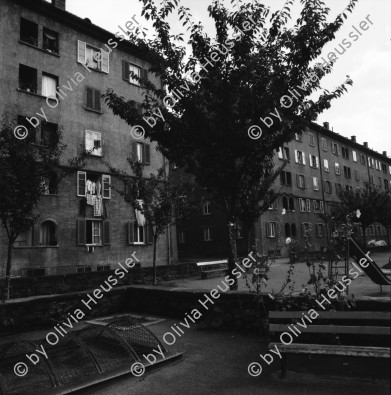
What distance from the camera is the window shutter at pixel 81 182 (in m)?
22.4

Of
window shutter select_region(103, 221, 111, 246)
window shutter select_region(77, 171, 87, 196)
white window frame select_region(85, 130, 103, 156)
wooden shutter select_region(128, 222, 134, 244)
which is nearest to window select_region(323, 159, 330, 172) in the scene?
wooden shutter select_region(128, 222, 134, 244)

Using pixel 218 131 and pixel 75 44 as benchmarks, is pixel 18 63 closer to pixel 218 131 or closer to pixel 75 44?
pixel 75 44

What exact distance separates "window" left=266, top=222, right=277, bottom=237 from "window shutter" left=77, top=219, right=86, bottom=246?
59.3 feet

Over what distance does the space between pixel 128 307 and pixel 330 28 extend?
7601mm

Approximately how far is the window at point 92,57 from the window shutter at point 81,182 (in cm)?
711

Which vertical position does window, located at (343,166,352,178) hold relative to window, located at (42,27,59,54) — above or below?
below

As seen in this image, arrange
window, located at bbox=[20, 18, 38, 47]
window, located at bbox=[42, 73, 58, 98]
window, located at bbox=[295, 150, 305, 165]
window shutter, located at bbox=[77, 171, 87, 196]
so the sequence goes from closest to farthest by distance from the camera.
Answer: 1. window, located at bbox=[20, 18, 38, 47]
2. window, located at bbox=[42, 73, 58, 98]
3. window shutter, located at bbox=[77, 171, 87, 196]
4. window, located at bbox=[295, 150, 305, 165]

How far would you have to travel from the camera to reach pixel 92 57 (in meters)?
24.8

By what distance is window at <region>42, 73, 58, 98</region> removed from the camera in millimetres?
22125

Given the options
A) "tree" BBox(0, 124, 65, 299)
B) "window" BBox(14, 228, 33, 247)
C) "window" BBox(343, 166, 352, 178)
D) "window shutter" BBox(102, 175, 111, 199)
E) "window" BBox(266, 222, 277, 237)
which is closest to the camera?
"tree" BBox(0, 124, 65, 299)

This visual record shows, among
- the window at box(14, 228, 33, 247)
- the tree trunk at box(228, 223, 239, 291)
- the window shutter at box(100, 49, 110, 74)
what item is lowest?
the tree trunk at box(228, 223, 239, 291)

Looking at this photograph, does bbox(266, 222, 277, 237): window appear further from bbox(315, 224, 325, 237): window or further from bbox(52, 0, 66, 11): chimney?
bbox(52, 0, 66, 11): chimney

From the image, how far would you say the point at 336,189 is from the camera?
4759 centimetres

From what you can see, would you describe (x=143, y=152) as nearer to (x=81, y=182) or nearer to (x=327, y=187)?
(x=81, y=182)
